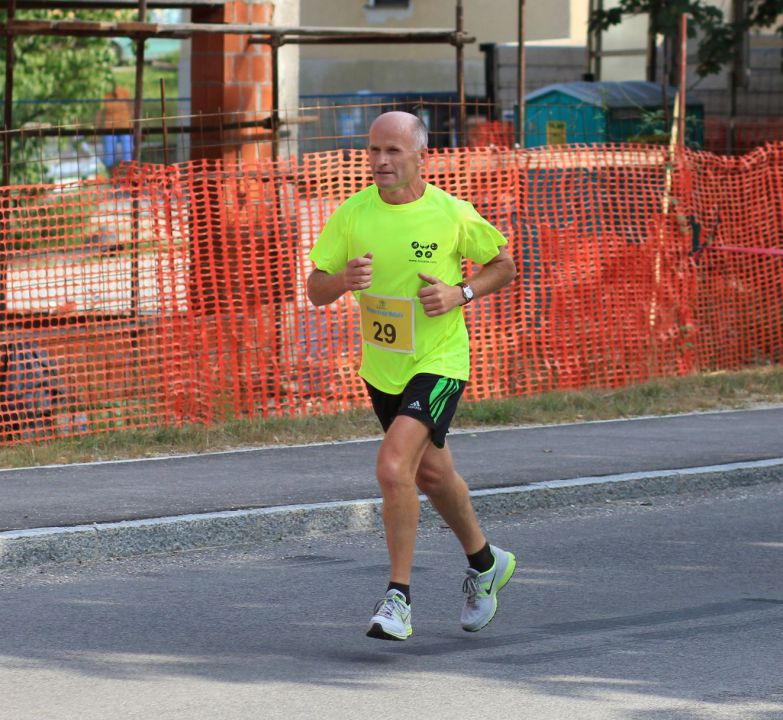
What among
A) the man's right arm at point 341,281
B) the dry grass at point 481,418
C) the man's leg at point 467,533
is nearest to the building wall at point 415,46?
the dry grass at point 481,418

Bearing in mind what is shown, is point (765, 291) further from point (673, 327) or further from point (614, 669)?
point (614, 669)

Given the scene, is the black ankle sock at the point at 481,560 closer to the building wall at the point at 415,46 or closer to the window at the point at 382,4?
the building wall at the point at 415,46

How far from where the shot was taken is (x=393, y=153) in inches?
210

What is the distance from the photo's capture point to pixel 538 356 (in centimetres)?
1113

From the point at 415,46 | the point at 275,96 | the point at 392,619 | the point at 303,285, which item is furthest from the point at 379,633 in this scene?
the point at 415,46

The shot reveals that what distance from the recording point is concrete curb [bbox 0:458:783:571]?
21.9ft

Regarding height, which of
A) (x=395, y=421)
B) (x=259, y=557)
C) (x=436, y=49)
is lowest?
(x=259, y=557)

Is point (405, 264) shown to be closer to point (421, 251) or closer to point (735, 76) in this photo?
point (421, 251)

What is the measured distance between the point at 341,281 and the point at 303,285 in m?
5.18

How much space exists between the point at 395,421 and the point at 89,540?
201 centimetres

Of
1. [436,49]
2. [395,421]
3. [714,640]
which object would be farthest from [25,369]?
[436,49]

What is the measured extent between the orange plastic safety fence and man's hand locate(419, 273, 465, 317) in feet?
13.6

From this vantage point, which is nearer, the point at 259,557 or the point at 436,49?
the point at 259,557

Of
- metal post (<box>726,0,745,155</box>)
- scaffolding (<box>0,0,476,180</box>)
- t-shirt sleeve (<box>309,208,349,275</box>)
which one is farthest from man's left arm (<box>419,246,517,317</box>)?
metal post (<box>726,0,745,155</box>)
